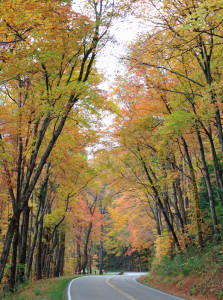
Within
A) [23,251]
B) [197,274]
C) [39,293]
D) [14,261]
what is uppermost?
[23,251]

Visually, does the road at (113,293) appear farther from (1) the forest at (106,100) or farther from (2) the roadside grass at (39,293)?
(1) the forest at (106,100)

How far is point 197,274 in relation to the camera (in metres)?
10.5

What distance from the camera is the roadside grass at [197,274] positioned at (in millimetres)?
8742

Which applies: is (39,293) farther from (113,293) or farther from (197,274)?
(197,274)

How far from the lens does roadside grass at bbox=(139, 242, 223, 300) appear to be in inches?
344

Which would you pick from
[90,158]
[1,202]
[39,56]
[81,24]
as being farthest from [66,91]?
[1,202]

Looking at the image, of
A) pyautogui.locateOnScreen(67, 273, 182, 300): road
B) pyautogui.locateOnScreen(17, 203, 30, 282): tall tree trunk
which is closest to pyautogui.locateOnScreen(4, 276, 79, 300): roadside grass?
pyautogui.locateOnScreen(67, 273, 182, 300): road

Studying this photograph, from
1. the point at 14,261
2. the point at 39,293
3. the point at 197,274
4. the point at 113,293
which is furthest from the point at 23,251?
the point at 197,274

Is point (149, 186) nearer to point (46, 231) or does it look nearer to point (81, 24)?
point (81, 24)

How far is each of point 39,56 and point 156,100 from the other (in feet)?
23.0

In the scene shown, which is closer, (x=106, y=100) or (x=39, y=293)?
(x=39, y=293)

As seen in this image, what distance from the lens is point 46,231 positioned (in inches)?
862

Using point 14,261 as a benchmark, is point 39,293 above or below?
below

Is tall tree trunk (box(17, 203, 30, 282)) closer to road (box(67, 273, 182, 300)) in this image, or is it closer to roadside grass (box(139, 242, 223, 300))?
road (box(67, 273, 182, 300))
